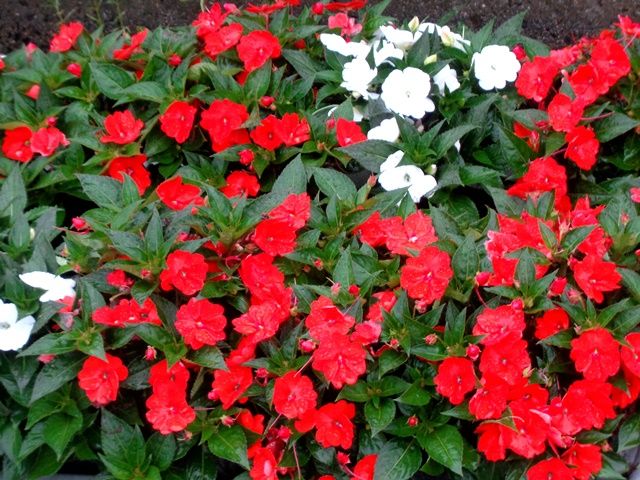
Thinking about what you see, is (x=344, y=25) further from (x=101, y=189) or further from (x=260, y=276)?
(x=260, y=276)

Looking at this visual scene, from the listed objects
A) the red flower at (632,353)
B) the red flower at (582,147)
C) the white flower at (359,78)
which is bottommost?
the red flower at (632,353)

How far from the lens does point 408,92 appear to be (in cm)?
267

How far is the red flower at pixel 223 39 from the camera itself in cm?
288

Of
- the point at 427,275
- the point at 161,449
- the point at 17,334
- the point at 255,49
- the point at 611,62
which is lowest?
the point at 161,449

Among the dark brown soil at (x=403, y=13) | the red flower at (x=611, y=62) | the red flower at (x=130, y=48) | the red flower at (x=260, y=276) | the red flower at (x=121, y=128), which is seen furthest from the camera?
the dark brown soil at (x=403, y=13)

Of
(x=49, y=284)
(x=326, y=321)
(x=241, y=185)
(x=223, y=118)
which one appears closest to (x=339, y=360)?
(x=326, y=321)

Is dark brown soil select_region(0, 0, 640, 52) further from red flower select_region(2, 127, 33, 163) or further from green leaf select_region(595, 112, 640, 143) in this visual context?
green leaf select_region(595, 112, 640, 143)

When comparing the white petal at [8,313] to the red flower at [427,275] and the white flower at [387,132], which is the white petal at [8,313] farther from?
the white flower at [387,132]

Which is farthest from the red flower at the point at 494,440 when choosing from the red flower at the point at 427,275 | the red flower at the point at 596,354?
the red flower at the point at 427,275

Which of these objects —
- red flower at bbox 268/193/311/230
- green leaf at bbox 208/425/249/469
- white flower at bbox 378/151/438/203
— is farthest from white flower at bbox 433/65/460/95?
green leaf at bbox 208/425/249/469

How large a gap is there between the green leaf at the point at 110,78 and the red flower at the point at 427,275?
4.26 ft

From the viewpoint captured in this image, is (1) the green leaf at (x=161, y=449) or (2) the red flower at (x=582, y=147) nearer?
(1) the green leaf at (x=161, y=449)

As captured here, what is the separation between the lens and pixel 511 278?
2.05 metres

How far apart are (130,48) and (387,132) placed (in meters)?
0.98
